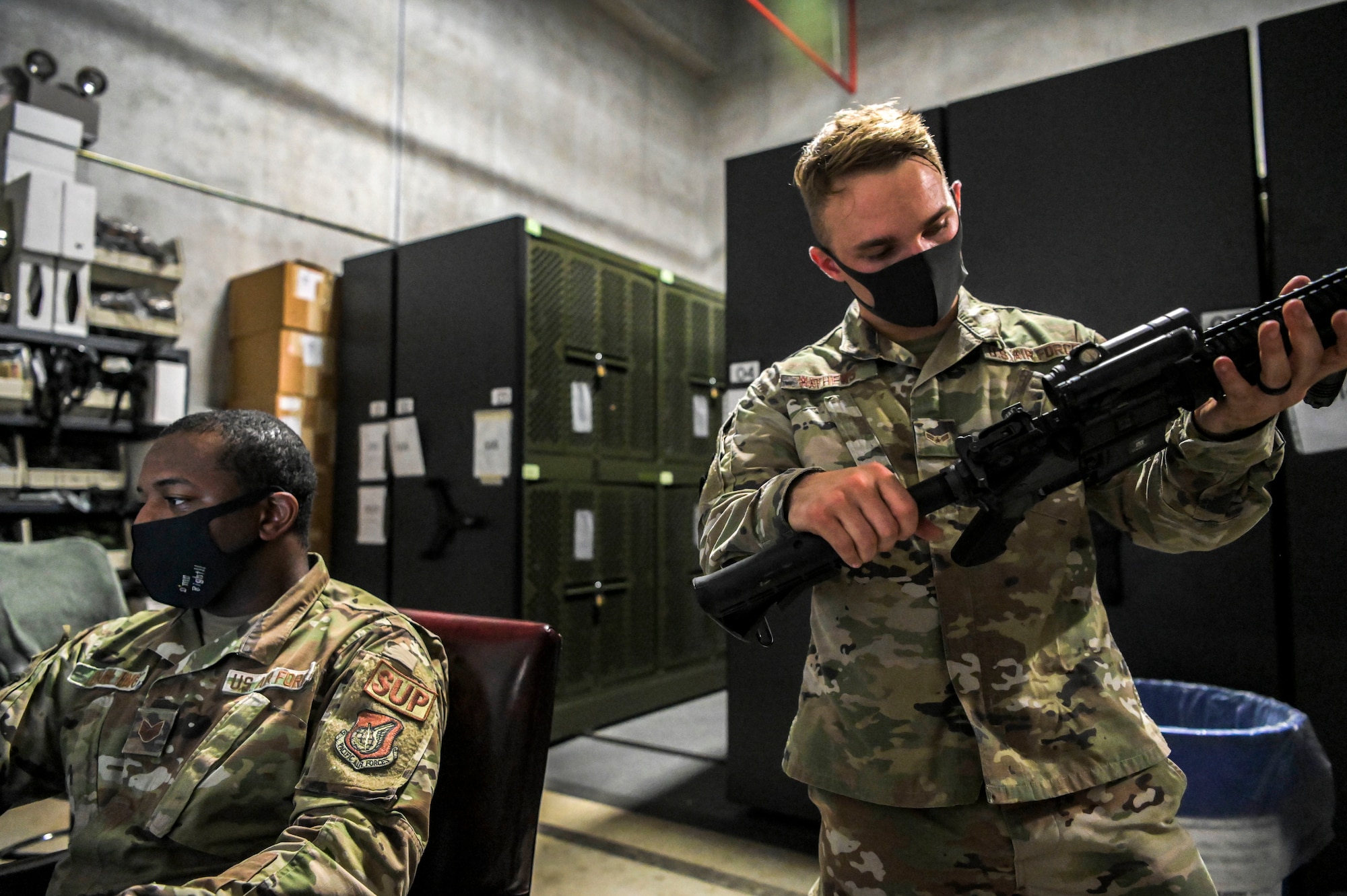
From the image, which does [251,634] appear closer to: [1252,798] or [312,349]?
[1252,798]

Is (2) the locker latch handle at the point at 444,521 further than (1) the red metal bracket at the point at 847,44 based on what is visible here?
No

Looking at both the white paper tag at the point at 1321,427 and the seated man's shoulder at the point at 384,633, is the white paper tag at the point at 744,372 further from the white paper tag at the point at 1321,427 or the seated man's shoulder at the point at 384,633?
the seated man's shoulder at the point at 384,633

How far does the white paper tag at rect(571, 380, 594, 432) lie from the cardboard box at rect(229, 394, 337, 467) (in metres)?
1.31

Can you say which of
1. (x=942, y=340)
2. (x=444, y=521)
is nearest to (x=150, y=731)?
(x=942, y=340)

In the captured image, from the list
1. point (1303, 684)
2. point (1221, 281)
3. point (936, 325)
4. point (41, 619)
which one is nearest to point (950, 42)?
point (1221, 281)

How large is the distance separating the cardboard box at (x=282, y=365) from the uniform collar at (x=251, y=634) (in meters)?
2.93

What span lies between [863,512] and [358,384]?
387cm

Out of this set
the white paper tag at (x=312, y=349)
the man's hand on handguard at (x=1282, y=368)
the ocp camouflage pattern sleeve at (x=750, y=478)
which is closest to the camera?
the man's hand on handguard at (x=1282, y=368)

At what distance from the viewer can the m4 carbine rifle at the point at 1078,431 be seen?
0.88m

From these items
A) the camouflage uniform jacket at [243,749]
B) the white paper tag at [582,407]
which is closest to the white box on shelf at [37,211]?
the white paper tag at [582,407]

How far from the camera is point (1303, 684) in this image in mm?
2062

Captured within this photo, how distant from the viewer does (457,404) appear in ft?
12.6

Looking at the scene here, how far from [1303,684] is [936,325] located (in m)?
1.73

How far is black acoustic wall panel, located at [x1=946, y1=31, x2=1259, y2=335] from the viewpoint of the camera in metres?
2.19
